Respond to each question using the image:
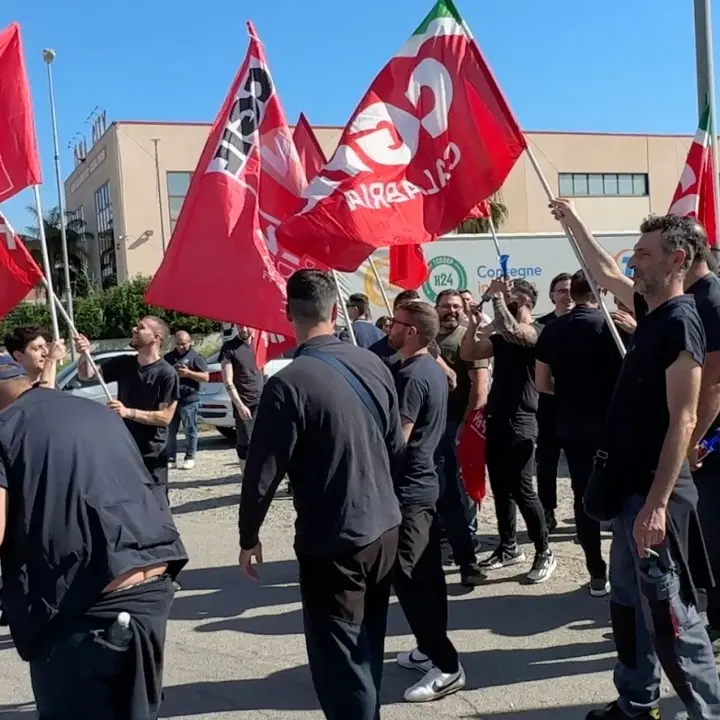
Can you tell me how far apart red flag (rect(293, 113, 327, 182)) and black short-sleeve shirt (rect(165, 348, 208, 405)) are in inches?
170

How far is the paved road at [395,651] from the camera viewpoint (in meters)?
4.11

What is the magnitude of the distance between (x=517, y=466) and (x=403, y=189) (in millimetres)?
2054

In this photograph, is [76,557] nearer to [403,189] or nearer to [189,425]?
[403,189]

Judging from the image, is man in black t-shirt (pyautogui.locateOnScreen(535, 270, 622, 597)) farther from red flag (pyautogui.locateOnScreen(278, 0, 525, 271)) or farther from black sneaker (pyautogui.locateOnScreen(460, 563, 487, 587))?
red flag (pyautogui.locateOnScreen(278, 0, 525, 271))

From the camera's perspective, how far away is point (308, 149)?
7582mm

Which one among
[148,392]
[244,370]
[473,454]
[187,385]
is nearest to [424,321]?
[473,454]

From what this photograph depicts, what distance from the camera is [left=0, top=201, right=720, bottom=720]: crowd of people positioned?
8.38ft

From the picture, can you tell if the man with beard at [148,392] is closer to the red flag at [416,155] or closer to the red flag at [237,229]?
the red flag at [237,229]

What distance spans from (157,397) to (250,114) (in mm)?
2086

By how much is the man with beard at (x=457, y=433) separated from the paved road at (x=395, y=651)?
25 cm

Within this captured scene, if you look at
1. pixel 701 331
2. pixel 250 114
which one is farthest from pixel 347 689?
pixel 250 114

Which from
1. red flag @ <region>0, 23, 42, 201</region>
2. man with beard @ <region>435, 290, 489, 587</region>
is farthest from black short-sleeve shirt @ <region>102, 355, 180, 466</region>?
man with beard @ <region>435, 290, 489, 587</region>

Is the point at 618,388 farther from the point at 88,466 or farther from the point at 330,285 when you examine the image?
the point at 88,466

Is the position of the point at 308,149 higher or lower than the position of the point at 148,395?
higher
